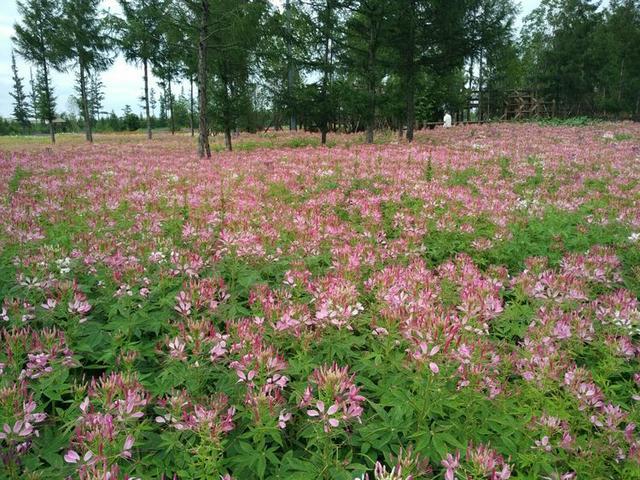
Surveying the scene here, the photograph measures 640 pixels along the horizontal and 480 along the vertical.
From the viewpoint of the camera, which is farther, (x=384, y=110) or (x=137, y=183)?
(x=384, y=110)

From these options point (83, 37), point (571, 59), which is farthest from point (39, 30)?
point (571, 59)

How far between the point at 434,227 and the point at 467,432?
169 inches

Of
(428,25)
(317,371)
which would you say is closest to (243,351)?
(317,371)

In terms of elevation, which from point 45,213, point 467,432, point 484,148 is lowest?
point 467,432

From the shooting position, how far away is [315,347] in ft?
10.5

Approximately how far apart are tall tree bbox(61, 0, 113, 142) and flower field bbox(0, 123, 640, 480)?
3660 centimetres

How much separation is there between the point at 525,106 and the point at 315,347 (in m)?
57.5

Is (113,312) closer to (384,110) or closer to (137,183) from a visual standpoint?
(137,183)

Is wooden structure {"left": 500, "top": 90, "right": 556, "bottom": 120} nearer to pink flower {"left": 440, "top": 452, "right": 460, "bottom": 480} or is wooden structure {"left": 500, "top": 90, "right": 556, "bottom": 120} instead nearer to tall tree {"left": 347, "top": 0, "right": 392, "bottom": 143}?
tall tree {"left": 347, "top": 0, "right": 392, "bottom": 143}

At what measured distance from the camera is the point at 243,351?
259cm

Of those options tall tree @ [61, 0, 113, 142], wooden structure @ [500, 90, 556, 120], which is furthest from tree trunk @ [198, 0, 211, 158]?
wooden structure @ [500, 90, 556, 120]

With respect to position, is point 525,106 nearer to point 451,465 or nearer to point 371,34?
point 371,34

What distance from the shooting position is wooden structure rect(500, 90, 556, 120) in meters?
49.1

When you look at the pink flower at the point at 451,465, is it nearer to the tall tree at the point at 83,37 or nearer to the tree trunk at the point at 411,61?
the tree trunk at the point at 411,61
